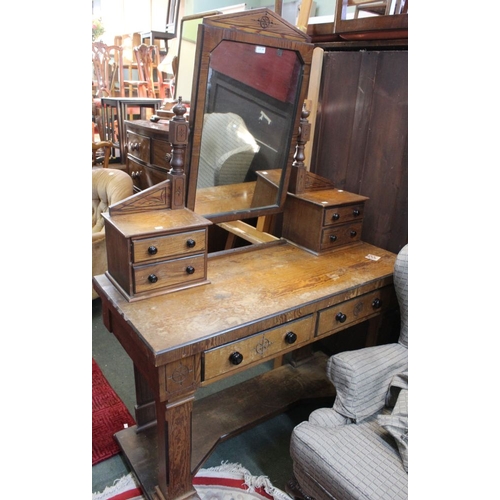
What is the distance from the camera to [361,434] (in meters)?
1.30

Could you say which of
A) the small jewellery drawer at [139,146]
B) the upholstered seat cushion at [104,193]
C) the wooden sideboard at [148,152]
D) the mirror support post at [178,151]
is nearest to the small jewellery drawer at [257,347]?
the mirror support post at [178,151]

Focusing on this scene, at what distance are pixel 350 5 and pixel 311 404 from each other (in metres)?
1.76

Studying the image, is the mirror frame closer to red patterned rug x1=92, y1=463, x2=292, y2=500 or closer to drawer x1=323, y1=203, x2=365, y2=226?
drawer x1=323, y1=203, x2=365, y2=226

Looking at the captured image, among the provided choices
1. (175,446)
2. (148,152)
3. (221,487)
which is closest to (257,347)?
(175,446)

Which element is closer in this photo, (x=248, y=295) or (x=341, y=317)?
(x=248, y=295)

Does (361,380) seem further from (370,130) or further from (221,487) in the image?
(370,130)

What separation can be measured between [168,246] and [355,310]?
723 mm

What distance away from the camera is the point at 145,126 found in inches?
93.9

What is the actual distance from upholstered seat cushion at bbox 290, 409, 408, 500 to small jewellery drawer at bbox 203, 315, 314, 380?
26 centimetres

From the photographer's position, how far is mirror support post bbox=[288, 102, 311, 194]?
66.9 inches

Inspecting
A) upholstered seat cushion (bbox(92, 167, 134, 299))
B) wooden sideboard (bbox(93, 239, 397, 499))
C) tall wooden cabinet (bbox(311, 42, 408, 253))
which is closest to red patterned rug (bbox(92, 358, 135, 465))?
wooden sideboard (bbox(93, 239, 397, 499))

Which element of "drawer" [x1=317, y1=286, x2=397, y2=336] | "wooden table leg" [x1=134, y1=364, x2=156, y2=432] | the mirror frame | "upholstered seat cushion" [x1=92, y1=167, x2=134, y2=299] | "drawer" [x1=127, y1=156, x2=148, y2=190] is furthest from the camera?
"drawer" [x1=127, y1=156, x2=148, y2=190]
